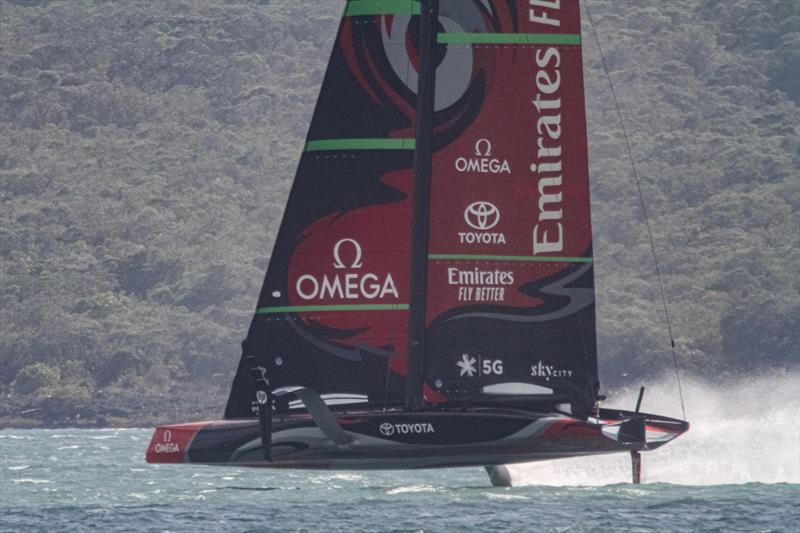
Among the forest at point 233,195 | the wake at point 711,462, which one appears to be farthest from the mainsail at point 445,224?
the forest at point 233,195

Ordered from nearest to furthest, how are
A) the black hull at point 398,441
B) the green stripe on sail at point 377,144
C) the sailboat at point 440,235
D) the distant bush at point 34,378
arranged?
the black hull at point 398,441 < the sailboat at point 440,235 < the green stripe on sail at point 377,144 < the distant bush at point 34,378

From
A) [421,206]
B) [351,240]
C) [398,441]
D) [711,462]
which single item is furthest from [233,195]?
[398,441]

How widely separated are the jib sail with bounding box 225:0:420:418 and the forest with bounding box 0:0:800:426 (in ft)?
266

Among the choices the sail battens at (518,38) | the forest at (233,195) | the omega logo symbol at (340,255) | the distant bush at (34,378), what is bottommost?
the omega logo symbol at (340,255)

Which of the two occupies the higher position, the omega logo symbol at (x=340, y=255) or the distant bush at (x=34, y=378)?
the distant bush at (x=34, y=378)

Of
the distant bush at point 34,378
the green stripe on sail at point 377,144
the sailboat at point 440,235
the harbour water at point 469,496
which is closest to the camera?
the harbour water at point 469,496

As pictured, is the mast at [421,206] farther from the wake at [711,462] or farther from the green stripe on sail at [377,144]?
the wake at [711,462]

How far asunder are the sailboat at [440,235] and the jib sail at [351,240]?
0.02m

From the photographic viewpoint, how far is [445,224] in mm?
28844

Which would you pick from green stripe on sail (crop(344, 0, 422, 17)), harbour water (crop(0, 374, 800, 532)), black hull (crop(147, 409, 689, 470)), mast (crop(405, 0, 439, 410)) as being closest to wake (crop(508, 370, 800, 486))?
harbour water (crop(0, 374, 800, 532))

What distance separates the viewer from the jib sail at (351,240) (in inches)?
1131

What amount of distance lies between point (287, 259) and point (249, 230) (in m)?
125

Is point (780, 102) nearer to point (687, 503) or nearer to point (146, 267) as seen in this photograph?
point (146, 267)

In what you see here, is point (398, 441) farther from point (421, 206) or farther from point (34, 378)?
point (34, 378)
